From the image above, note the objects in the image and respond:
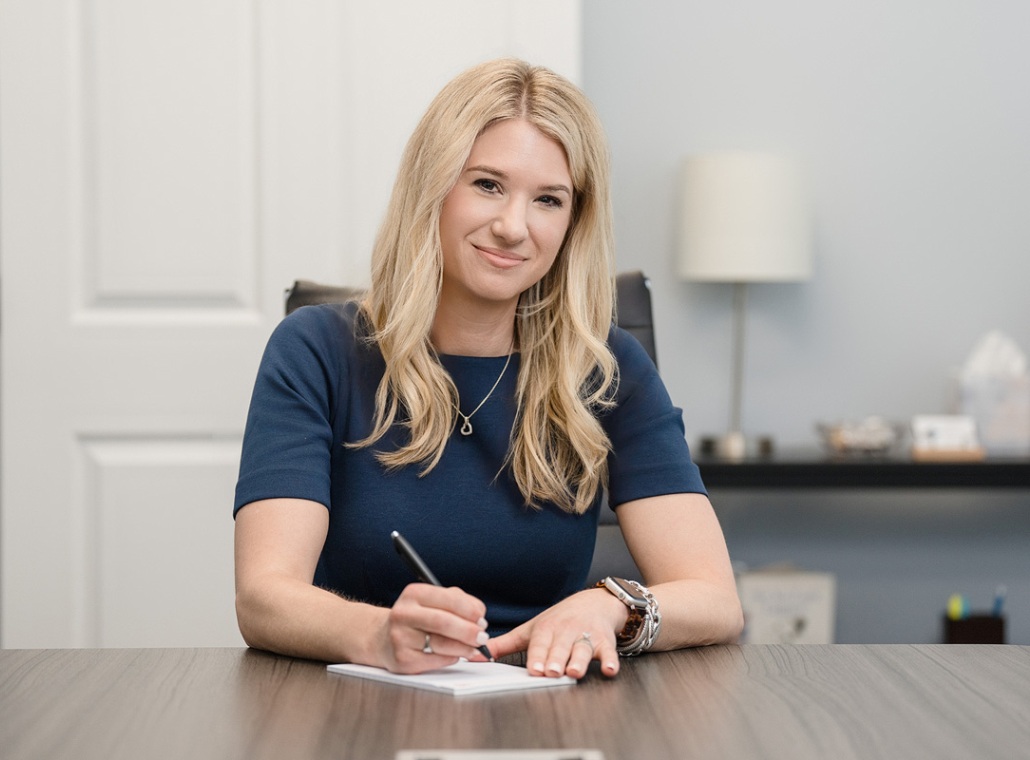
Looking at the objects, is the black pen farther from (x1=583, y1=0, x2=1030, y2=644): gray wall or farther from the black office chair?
(x1=583, y1=0, x2=1030, y2=644): gray wall

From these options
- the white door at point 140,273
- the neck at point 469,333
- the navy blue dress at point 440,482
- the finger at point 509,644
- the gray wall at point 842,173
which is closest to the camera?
the finger at point 509,644

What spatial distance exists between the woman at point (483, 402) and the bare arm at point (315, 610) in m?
0.04

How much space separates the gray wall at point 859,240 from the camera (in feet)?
9.72

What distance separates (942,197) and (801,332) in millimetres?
491

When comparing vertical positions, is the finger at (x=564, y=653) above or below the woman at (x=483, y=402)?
below

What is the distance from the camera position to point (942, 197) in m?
3.02

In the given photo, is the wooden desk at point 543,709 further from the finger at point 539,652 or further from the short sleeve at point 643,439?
the short sleeve at point 643,439

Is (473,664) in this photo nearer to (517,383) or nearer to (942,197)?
(517,383)

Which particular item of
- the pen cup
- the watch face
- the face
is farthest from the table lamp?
the watch face

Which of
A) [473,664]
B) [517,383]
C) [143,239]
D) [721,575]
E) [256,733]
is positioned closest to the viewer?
[256,733]

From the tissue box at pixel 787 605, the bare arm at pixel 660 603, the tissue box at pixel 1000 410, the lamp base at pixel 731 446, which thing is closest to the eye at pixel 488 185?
the bare arm at pixel 660 603

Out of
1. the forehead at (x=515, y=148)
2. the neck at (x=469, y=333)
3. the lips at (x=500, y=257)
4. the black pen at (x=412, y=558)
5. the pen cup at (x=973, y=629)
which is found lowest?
the pen cup at (x=973, y=629)

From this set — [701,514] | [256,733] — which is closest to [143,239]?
[701,514]

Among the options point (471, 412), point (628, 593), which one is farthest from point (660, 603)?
point (471, 412)
